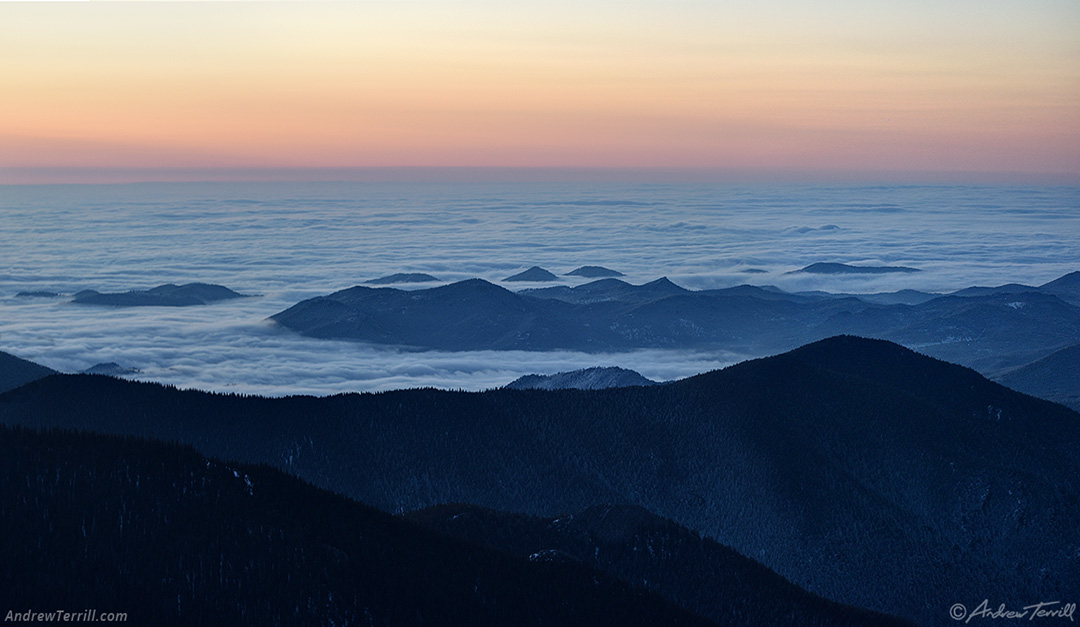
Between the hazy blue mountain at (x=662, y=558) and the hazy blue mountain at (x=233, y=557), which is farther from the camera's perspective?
the hazy blue mountain at (x=662, y=558)

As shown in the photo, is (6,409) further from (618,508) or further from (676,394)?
(676,394)

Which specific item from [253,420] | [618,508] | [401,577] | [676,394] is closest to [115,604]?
[401,577]

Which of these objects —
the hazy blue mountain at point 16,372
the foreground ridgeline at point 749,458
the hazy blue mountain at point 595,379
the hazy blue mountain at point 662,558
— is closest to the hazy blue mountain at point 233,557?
the hazy blue mountain at point 662,558

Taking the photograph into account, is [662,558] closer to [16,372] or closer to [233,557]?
[233,557]

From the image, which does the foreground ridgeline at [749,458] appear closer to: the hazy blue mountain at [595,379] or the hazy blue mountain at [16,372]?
the hazy blue mountain at [16,372]

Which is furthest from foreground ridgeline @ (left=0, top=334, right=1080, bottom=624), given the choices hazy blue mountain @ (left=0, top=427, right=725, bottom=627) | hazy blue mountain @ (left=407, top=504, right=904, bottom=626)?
hazy blue mountain @ (left=0, top=427, right=725, bottom=627)

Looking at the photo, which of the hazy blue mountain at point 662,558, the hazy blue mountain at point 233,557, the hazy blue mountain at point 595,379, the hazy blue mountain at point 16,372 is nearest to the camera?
the hazy blue mountain at point 233,557
